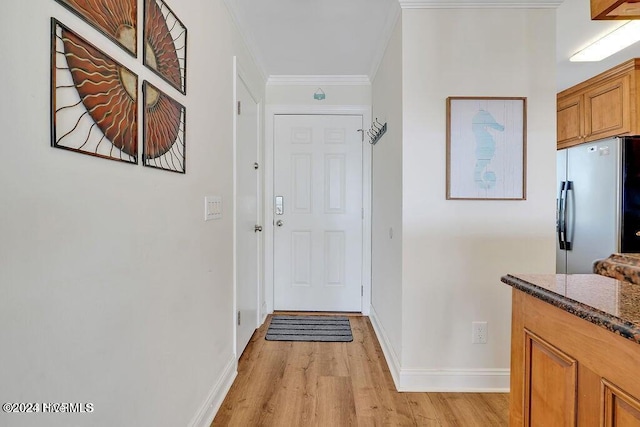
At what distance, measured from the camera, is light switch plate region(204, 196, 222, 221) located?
5.26 feet

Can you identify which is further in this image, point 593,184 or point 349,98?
point 349,98

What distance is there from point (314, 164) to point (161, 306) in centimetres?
222

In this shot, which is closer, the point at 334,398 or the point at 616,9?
the point at 616,9

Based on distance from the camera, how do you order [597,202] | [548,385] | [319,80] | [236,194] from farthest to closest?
[319,80], [597,202], [236,194], [548,385]

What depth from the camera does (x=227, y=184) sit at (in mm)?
1923

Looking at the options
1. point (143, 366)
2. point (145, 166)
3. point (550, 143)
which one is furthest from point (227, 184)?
point (550, 143)

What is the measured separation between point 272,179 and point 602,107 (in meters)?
3.21

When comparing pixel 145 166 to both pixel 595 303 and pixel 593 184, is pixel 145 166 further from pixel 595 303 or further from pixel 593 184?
pixel 593 184

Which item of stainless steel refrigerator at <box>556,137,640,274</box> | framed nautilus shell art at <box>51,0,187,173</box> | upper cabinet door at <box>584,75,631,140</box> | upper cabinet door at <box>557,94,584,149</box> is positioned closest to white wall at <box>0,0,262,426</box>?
framed nautilus shell art at <box>51,0,187,173</box>

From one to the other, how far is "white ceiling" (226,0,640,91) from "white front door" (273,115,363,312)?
1.70 feet

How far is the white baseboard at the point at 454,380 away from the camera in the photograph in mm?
1889

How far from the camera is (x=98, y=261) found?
837 mm

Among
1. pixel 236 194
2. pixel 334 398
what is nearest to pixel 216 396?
pixel 334 398

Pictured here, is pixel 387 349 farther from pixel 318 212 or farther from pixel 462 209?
pixel 318 212
